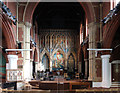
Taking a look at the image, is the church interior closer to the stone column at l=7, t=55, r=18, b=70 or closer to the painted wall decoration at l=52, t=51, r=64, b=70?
the stone column at l=7, t=55, r=18, b=70

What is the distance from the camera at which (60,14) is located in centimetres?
3167

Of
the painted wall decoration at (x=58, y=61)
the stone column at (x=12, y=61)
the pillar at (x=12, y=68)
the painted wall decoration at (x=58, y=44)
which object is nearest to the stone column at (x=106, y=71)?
the pillar at (x=12, y=68)

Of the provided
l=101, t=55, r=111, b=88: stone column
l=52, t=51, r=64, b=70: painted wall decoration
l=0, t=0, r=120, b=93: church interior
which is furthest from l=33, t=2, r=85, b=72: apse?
l=101, t=55, r=111, b=88: stone column

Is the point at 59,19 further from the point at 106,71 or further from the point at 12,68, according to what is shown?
the point at 12,68

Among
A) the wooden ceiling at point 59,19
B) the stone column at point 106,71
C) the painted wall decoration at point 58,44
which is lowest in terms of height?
the stone column at point 106,71

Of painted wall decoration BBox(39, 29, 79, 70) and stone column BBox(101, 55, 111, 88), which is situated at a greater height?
painted wall decoration BBox(39, 29, 79, 70)

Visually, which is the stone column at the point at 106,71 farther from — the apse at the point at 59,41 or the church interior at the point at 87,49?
the apse at the point at 59,41

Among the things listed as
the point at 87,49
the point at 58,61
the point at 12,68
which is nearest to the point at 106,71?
the point at 87,49

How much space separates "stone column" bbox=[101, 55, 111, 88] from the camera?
48.9ft

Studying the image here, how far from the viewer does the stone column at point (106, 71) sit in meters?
14.9

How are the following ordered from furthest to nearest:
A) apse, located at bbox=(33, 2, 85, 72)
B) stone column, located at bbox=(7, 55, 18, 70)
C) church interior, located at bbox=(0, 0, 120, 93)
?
apse, located at bbox=(33, 2, 85, 72)
stone column, located at bbox=(7, 55, 18, 70)
church interior, located at bbox=(0, 0, 120, 93)

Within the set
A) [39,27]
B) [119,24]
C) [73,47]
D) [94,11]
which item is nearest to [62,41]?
[73,47]

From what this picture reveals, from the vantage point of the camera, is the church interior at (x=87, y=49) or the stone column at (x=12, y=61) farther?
the stone column at (x=12, y=61)

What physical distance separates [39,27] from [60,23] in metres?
3.51
